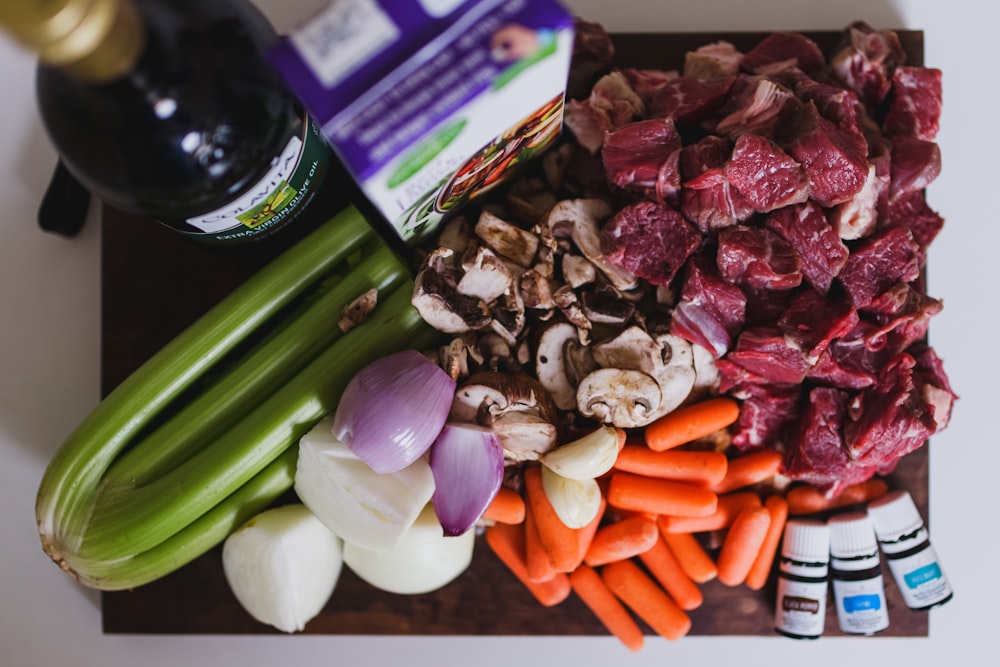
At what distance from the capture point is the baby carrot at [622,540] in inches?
49.9

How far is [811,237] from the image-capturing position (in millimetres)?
1168

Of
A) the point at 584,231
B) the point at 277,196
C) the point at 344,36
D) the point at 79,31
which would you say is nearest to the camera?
the point at 79,31

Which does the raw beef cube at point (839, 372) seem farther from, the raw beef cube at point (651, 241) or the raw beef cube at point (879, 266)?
the raw beef cube at point (651, 241)

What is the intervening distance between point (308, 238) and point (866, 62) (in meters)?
0.99

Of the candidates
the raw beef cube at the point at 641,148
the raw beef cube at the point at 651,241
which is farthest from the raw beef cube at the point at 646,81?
the raw beef cube at the point at 651,241

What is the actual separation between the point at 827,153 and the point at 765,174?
0.32 ft

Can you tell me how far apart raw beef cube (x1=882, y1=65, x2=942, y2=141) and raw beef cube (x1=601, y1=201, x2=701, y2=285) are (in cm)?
46

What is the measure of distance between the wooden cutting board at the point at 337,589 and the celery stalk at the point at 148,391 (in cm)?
19

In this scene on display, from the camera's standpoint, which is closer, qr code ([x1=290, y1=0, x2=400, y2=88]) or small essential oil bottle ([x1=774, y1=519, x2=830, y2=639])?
qr code ([x1=290, y1=0, x2=400, y2=88])

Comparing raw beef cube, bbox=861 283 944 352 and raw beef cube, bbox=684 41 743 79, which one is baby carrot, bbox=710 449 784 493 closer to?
raw beef cube, bbox=861 283 944 352

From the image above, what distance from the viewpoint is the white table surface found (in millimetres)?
1405

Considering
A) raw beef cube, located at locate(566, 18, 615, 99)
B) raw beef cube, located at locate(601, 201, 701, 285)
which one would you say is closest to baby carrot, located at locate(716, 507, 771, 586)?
raw beef cube, located at locate(601, 201, 701, 285)

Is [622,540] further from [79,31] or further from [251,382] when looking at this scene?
[79,31]

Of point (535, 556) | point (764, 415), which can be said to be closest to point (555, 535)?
point (535, 556)
